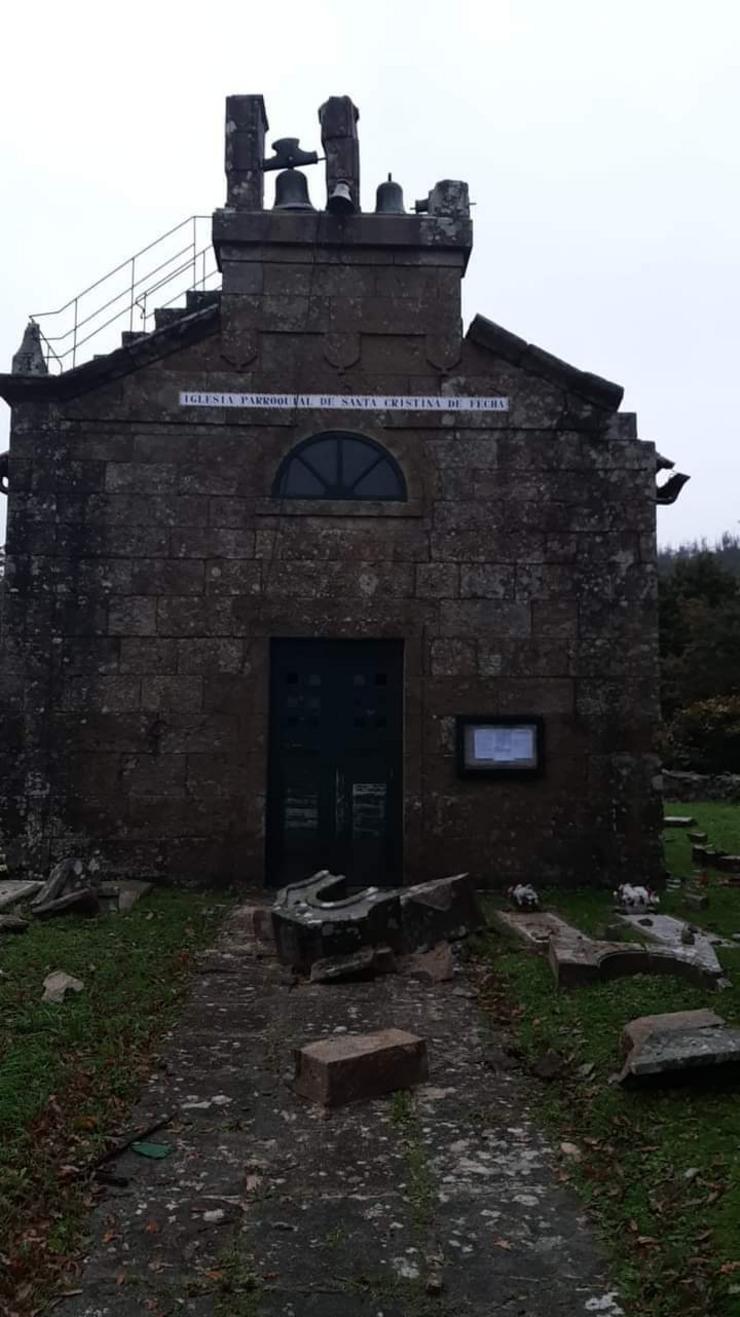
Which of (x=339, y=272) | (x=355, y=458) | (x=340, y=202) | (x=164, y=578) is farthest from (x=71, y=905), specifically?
(x=340, y=202)

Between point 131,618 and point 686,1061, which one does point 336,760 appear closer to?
point 131,618

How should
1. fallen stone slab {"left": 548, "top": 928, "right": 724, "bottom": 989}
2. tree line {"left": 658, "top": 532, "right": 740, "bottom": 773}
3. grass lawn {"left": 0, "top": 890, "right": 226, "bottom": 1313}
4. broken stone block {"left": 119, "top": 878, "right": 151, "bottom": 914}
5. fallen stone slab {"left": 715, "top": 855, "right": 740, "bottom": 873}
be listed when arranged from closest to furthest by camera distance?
grass lawn {"left": 0, "top": 890, "right": 226, "bottom": 1313}
fallen stone slab {"left": 548, "top": 928, "right": 724, "bottom": 989}
broken stone block {"left": 119, "top": 878, "right": 151, "bottom": 914}
fallen stone slab {"left": 715, "top": 855, "right": 740, "bottom": 873}
tree line {"left": 658, "top": 532, "right": 740, "bottom": 773}

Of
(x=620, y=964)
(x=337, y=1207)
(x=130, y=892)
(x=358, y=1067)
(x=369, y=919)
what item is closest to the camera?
(x=337, y=1207)

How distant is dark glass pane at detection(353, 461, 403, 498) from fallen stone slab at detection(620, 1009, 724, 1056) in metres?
6.48

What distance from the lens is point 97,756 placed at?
10008mm

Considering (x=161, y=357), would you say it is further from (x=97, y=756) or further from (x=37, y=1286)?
(x=37, y=1286)

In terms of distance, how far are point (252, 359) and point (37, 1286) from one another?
8.87 meters

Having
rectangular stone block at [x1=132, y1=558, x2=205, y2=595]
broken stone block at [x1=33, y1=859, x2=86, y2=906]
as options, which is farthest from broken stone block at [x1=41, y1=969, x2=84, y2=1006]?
rectangular stone block at [x1=132, y1=558, x2=205, y2=595]

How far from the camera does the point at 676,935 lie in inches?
296

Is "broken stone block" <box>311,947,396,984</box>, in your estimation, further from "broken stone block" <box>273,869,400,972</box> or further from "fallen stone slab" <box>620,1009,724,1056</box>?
"fallen stone slab" <box>620,1009,724,1056</box>

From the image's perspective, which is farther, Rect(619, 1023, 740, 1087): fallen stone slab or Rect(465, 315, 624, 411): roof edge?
Rect(465, 315, 624, 411): roof edge

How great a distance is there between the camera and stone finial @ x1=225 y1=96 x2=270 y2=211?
10695 millimetres

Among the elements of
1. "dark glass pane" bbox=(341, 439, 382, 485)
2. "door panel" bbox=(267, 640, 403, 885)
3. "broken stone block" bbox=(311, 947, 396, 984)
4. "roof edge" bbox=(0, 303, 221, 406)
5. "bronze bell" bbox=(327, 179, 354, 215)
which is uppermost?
"bronze bell" bbox=(327, 179, 354, 215)

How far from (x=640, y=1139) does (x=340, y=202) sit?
30.7 ft
